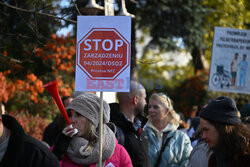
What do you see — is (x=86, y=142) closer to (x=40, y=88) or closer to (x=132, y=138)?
(x=132, y=138)

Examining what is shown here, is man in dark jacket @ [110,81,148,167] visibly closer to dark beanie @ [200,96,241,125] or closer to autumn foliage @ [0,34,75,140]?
dark beanie @ [200,96,241,125]

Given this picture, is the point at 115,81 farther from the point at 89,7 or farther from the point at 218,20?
the point at 218,20

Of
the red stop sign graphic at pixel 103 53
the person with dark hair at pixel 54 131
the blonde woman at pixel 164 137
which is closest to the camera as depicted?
the red stop sign graphic at pixel 103 53

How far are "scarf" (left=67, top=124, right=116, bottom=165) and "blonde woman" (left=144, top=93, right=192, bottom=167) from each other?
1403mm

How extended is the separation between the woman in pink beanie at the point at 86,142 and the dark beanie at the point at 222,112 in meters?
0.90

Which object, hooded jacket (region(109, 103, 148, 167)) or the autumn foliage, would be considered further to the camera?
the autumn foliage

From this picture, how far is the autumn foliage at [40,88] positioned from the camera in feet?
31.3

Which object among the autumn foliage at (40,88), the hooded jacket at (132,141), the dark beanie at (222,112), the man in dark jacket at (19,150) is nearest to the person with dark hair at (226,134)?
the dark beanie at (222,112)

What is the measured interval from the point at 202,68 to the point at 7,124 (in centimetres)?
1786

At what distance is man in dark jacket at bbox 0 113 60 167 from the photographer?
247 cm

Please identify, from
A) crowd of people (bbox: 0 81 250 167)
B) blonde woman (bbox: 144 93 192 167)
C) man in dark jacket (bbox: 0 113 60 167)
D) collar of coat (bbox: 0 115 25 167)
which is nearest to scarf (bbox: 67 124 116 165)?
crowd of people (bbox: 0 81 250 167)

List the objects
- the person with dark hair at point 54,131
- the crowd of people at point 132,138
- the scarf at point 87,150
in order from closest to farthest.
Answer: the crowd of people at point 132,138
the scarf at point 87,150
the person with dark hair at point 54,131

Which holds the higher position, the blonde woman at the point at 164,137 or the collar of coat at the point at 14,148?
the collar of coat at the point at 14,148

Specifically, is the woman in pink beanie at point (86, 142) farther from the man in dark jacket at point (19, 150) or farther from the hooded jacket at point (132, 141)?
the man in dark jacket at point (19, 150)
